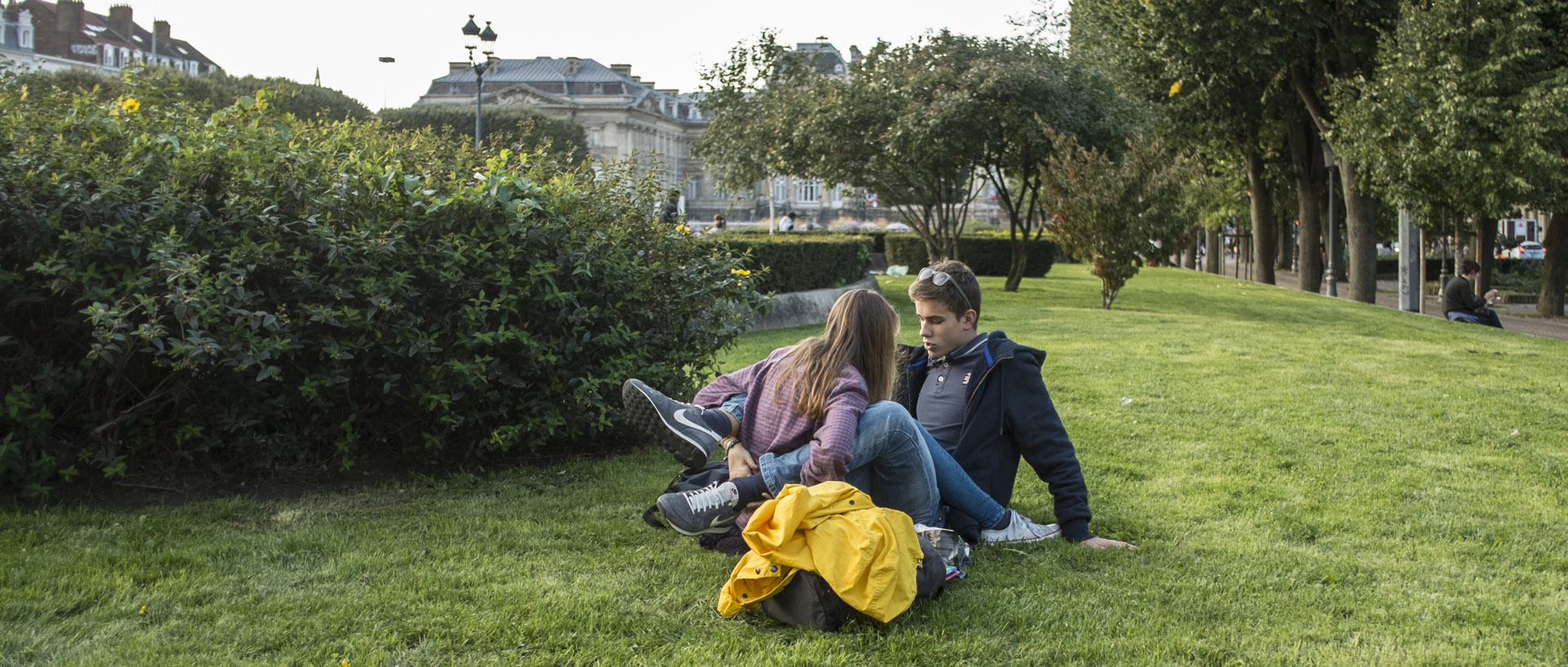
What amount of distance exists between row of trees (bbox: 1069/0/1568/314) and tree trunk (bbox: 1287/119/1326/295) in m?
0.04

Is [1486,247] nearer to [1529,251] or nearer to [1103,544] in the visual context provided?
[1103,544]

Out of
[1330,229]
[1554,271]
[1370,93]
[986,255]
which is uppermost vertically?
[1370,93]

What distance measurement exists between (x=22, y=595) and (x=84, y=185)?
1.90 meters

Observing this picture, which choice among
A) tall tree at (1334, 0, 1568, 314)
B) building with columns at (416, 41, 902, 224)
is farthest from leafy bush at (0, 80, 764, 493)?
building with columns at (416, 41, 902, 224)

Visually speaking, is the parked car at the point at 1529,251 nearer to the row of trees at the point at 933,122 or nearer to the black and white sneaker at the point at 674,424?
the row of trees at the point at 933,122

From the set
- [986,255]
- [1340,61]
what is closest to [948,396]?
[1340,61]

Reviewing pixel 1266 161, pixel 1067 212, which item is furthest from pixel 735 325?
pixel 1266 161

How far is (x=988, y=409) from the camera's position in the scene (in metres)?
4.56

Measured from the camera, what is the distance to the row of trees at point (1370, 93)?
17.7m

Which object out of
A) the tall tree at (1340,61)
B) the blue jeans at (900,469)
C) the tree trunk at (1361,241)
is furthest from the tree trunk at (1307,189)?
the blue jeans at (900,469)

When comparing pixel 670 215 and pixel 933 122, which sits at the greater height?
pixel 933 122

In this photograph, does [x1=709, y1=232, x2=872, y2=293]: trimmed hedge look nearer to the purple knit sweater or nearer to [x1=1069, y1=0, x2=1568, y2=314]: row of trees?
[x1=1069, y1=0, x2=1568, y2=314]: row of trees

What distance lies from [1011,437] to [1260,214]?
91.7 ft

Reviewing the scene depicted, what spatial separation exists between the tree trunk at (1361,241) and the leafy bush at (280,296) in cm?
2014
